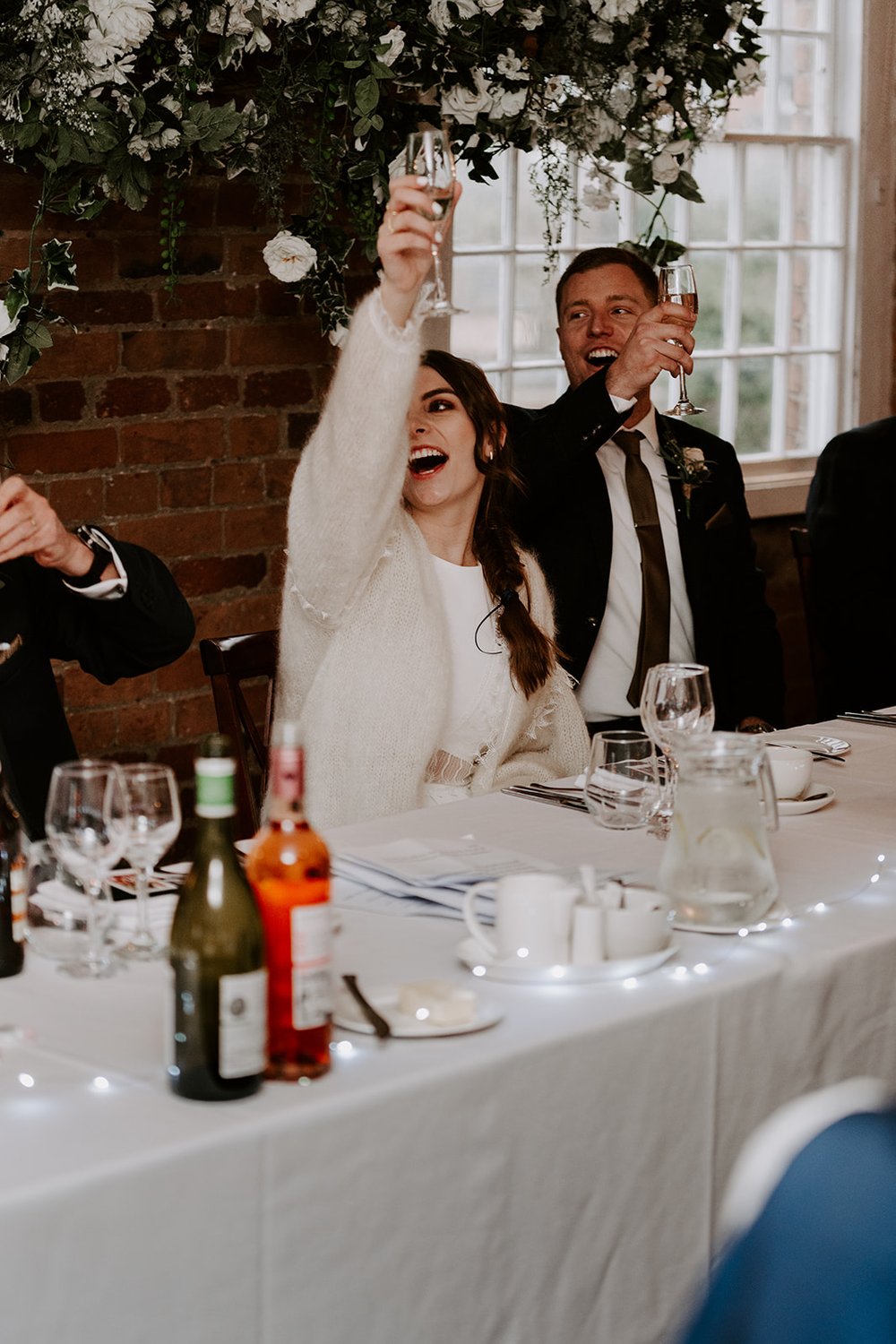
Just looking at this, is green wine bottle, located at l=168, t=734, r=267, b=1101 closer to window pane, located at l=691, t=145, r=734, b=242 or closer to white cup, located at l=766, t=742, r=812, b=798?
white cup, located at l=766, t=742, r=812, b=798

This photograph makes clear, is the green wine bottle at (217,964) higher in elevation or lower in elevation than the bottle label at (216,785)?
lower

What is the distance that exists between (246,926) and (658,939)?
482 mm

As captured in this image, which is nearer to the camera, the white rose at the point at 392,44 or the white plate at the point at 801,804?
the white plate at the point at 801,804

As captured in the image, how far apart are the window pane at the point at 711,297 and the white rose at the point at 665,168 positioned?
106 centimetres

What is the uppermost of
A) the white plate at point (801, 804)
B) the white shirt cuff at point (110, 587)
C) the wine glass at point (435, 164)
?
the wine glass at point (435, 164)

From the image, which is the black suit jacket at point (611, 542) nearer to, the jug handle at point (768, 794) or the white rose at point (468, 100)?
the white rose at point (468, 100)

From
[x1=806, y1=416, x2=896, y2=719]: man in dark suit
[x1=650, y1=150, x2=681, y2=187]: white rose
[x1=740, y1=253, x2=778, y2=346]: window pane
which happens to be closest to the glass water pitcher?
[x1=650, y1=150, x2=681, y2=187]: white rose

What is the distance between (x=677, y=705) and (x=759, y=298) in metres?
3.01

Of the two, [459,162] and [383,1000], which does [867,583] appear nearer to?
[459,162]

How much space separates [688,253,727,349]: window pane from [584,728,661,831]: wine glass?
279cm

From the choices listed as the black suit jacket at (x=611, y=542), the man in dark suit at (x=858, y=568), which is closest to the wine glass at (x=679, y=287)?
the black suit jacket at (x=611, y=542)

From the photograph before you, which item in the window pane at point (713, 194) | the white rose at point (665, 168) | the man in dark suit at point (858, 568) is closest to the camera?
the white rose at point (665, 168)

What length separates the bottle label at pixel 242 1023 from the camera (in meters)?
1.10

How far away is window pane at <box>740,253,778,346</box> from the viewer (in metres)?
4.65
